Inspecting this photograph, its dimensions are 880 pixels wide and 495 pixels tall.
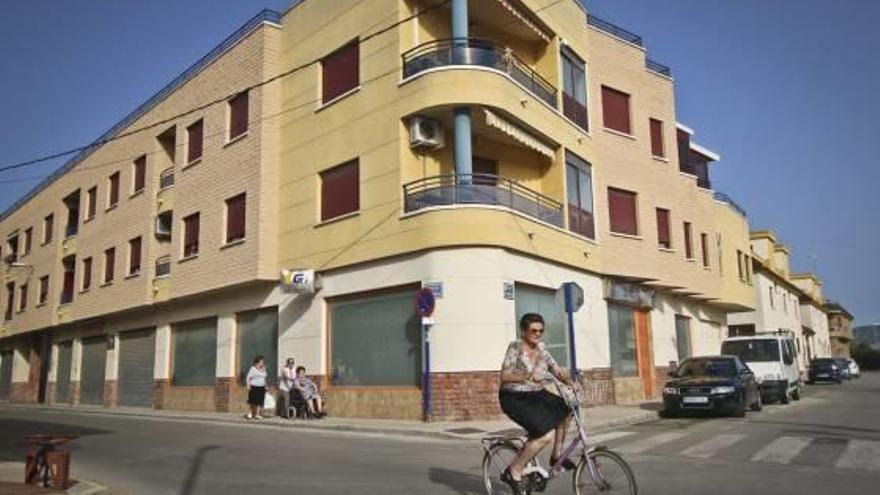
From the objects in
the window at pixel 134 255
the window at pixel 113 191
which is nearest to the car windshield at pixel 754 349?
the window at pixel 134 255

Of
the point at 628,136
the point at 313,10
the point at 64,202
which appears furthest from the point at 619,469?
the point at 64,202

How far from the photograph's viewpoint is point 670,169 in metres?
27.8

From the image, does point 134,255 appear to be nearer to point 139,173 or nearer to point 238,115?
point 139,173

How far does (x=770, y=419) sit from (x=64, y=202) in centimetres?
3485

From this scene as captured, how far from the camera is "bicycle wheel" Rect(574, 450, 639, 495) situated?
20.7 ft

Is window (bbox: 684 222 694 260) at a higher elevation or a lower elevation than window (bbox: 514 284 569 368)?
higher

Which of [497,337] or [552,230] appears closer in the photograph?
[497,337]

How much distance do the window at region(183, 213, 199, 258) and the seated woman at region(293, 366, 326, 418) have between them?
8.58 m

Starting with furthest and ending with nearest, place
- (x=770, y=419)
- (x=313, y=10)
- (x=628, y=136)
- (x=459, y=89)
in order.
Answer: (x=628, y=136)
(x=313, y=10)
(x=459, y=89)
(x=770, y=419)

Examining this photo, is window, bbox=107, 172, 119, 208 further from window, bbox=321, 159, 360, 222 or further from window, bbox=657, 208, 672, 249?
window, bbox=657, 208, 672, 249

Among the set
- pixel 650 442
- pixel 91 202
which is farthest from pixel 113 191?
pixel 650 442

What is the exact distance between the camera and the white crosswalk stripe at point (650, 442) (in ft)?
37.2

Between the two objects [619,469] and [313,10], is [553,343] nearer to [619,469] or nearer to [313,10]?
[313,10]

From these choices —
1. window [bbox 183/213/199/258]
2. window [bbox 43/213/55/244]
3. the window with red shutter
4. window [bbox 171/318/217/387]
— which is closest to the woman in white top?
window [bbox 171/318/217/387]
